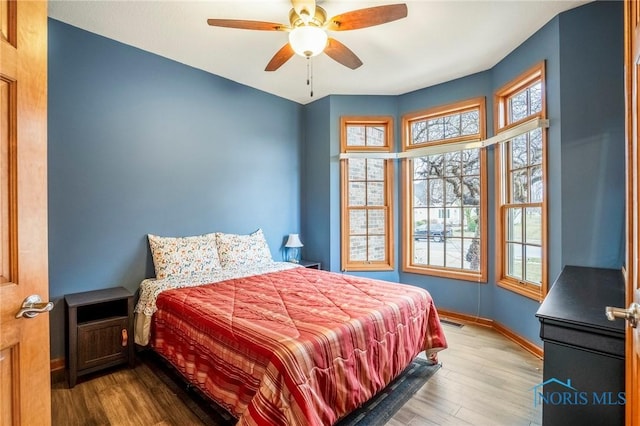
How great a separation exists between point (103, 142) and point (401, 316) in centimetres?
298

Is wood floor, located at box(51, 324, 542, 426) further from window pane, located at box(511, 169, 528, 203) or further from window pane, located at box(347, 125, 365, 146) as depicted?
window pane, located at box(347, 125, 365, 146)

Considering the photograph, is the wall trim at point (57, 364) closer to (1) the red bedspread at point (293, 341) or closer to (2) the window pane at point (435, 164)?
(1) the red bedspread at point (293, 341)

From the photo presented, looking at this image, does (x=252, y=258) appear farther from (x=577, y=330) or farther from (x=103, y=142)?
(x=577, y=330)

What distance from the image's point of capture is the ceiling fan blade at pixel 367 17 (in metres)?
1.88

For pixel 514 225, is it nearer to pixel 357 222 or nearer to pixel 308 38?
pixel 357 222

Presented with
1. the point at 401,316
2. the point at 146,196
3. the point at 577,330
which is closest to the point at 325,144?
the point at 146,196

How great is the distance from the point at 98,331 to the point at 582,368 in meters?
3.04

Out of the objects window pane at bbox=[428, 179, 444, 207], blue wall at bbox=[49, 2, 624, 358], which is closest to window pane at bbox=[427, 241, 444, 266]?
blue wall at bbox=[49, 2, 624, 358]

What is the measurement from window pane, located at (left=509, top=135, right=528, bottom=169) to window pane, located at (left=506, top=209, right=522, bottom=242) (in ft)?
1.57

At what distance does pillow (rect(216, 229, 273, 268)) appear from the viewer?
339 centimetres

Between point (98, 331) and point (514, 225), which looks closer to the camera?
point (98, 331)

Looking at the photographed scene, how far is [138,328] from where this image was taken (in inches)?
103

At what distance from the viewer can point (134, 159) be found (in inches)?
117

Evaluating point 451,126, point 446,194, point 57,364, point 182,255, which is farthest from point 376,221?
point 57,364
